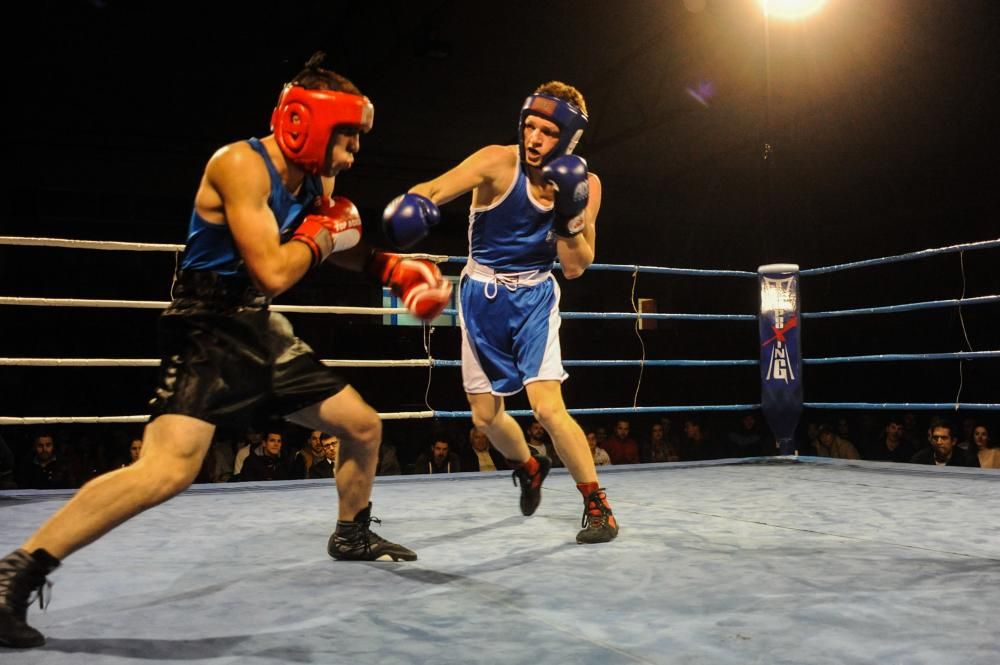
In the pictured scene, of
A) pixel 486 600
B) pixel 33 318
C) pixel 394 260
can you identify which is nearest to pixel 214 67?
pixel 33 318

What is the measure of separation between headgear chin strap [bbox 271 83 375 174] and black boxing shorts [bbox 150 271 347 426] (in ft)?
0.89

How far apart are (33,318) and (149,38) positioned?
2.79 metres

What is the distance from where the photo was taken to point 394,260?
186 centimetres

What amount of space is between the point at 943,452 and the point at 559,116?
435 cm

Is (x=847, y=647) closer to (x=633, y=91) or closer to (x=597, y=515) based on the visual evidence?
(x=597, y=515)

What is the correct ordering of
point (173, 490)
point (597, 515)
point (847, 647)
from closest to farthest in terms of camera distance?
point (847, 647)
point (173, 490)
point (597, 515)

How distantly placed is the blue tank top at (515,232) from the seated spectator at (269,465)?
383cm

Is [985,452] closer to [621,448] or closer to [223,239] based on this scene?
[621,448]

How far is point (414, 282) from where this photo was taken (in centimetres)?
179

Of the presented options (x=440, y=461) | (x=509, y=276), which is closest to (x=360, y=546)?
(x=509, y=276)

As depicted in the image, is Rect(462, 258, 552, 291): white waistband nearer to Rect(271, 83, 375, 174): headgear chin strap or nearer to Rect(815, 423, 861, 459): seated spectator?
Rect(271, 83, 375, 174): headgear chin strap

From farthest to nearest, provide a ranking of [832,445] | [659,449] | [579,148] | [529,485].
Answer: [579,148] → [659,449] → [832,445] → [529,485]

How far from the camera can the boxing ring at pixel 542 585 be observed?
1339 millimetres

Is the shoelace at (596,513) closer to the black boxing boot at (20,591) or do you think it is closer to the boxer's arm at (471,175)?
the boxer's arm at (471,175)
